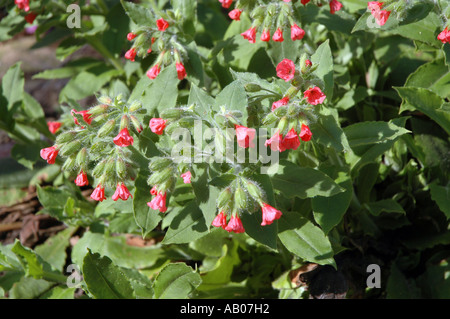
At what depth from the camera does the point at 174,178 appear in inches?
106

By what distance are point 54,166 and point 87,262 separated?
174 centimetres

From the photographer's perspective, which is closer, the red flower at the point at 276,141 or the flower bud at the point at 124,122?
the red flower at the point at 276,141

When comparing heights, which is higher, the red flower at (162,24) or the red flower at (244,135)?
the red flower at (162,24)

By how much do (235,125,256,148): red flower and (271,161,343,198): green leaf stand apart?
0.48m

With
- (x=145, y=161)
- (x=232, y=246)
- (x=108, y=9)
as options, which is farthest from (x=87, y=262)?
(x=108, y=9)

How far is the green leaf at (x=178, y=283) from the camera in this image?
302 centimetres

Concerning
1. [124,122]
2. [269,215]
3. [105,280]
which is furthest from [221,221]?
[105,280]

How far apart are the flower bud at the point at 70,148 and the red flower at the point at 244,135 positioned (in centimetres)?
90

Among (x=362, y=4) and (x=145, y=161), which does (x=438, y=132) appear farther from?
(x=145, y=161)

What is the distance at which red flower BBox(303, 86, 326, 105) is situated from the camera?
2496 mm

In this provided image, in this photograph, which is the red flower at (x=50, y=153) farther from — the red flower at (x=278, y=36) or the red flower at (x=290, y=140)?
the red flower at (x=278, y=36)

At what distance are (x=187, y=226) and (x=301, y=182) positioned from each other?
668mm

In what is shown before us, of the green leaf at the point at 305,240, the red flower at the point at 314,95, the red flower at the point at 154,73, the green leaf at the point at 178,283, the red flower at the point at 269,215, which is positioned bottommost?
the green leaf at the point at 178,283

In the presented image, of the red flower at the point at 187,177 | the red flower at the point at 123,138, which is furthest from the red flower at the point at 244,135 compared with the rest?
the red flower at the point at 123,138
